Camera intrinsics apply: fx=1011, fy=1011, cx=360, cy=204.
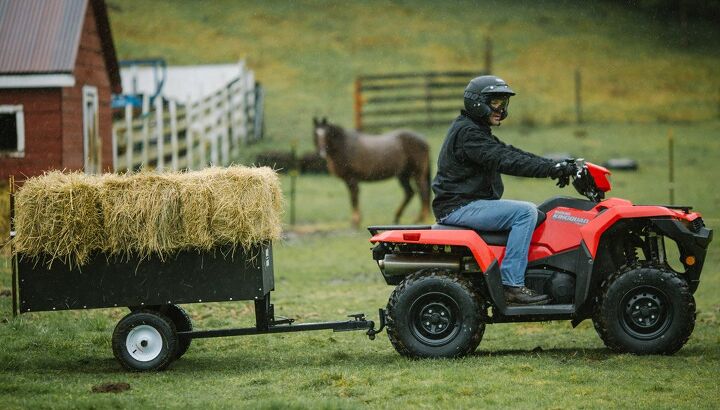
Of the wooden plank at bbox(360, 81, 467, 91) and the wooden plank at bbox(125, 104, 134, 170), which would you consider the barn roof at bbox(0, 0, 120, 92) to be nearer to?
the wooden plank at bbox(125, 104, 134, 170)

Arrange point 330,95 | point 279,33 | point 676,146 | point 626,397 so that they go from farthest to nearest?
point 279,33 < point 330,95 < point 676,146 < point 626,397

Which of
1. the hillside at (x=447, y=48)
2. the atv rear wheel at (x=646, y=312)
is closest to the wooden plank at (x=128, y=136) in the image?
the hillside at (x=447, y=48)

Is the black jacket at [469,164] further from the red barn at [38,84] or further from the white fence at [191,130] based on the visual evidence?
the white fence at [191,130]

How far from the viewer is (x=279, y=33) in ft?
183

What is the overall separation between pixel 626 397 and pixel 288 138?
2880cm

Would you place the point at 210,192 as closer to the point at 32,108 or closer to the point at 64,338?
the point at 64,338

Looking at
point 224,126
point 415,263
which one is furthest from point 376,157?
point 415,263

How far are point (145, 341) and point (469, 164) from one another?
305 cm

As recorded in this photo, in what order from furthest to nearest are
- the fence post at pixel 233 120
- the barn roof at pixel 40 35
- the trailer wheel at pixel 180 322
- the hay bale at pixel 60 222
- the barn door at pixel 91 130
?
the fence post at pixel 233 120, the barn door at pixel 91 130, the barn roof at pixel 40 35, the trailer wheel at pixel 180 322, the hay bale at pixel 60 222

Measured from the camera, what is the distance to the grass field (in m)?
7.17

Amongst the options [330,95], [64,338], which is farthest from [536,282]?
[330,95]

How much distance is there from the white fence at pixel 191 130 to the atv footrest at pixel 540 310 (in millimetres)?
16474

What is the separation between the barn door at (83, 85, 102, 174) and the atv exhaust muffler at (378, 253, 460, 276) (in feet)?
45.7

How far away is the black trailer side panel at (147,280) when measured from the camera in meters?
8.02
